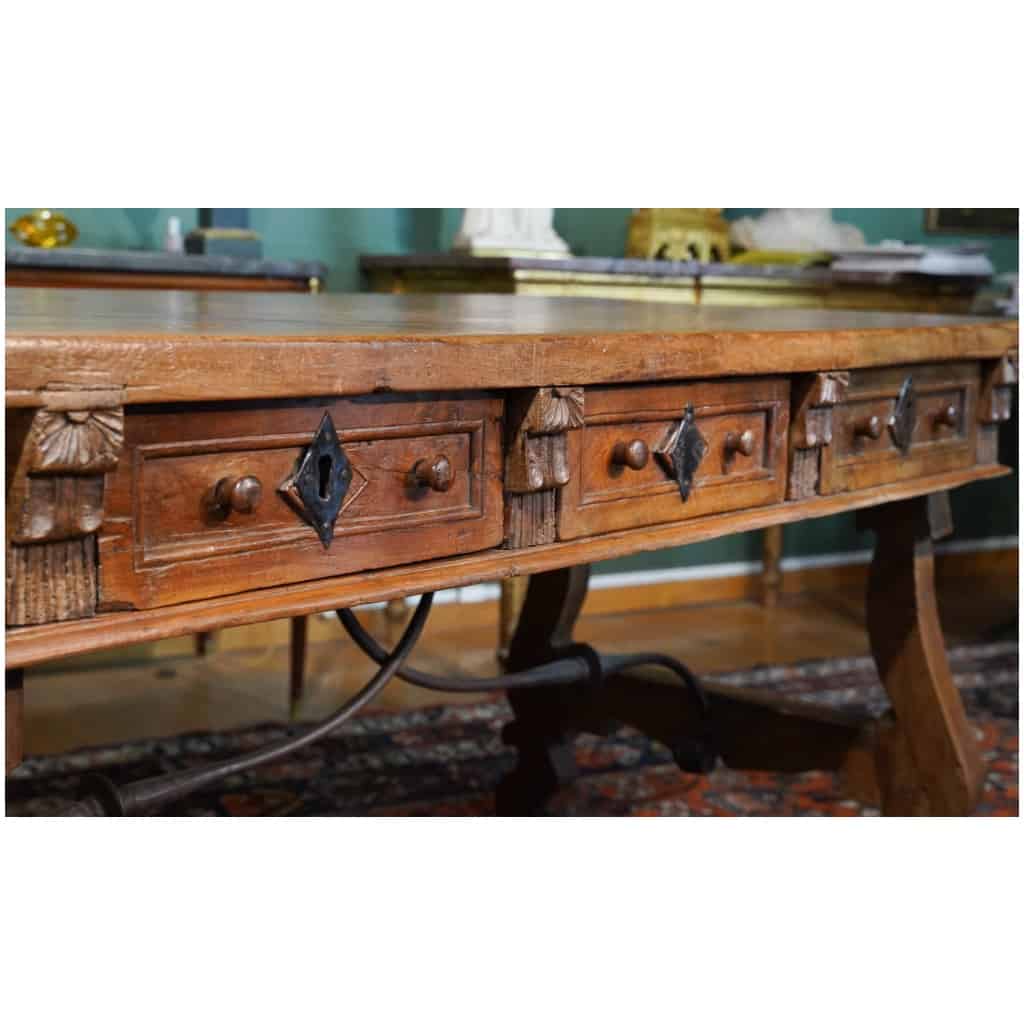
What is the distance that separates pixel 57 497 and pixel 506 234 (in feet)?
9.46

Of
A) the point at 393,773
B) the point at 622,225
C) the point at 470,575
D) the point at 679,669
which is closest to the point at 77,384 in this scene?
the point at 470,575

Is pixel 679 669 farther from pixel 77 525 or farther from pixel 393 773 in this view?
pixel 77 525

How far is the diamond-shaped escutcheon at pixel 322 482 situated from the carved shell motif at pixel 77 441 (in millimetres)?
180

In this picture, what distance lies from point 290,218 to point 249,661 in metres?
1.18

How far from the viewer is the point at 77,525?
3.44 ft

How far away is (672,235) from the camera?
4172 millimetres

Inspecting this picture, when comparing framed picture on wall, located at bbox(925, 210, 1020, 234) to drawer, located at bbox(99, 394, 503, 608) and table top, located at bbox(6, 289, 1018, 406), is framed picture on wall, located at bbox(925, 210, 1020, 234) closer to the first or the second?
table top, located at bbox(6, 289, 1018, 406)

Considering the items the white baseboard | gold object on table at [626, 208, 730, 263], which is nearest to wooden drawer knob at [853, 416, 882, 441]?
gold object on table at [626, 208, 730, 263]

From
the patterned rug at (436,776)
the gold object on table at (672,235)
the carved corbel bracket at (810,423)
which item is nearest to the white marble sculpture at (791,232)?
the gold object on table at (672,235)

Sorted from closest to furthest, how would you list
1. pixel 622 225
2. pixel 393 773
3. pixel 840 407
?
pixel 840 407 < pixel 393 773 < pixel 622 225

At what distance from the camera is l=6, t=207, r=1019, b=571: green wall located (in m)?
3.81

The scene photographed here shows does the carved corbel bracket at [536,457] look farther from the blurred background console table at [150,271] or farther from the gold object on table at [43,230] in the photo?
the gold object on table at [43,230]

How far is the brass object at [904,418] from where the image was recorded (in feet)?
6.23

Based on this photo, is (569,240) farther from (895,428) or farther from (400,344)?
(400,344)
